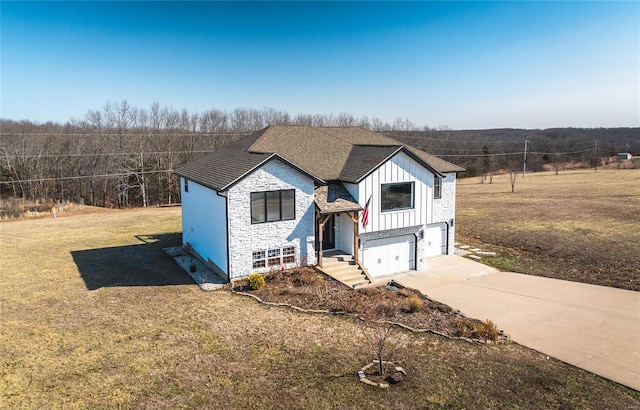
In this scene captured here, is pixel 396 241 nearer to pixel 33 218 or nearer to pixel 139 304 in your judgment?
pixel 139 304

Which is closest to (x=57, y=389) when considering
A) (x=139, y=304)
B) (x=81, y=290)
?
(x=139, y=304)

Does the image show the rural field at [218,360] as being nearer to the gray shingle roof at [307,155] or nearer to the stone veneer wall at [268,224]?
the stone veneer wall at [268,224]

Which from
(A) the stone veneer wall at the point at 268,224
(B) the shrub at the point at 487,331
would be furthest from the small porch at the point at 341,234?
(B) the shrub at the point at 487,331

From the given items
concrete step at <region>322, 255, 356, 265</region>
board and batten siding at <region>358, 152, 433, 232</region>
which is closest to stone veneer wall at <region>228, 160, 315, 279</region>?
concrete step at <region>322, 255, 356, 265</region>

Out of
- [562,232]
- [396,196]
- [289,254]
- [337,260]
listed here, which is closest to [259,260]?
[289,254]

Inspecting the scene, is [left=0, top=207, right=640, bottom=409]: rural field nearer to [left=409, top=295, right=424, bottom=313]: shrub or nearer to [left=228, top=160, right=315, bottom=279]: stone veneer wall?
[left=409, top=295, right=424, bottom=313]: shrub

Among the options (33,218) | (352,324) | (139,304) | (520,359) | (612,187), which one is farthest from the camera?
(612,187)
